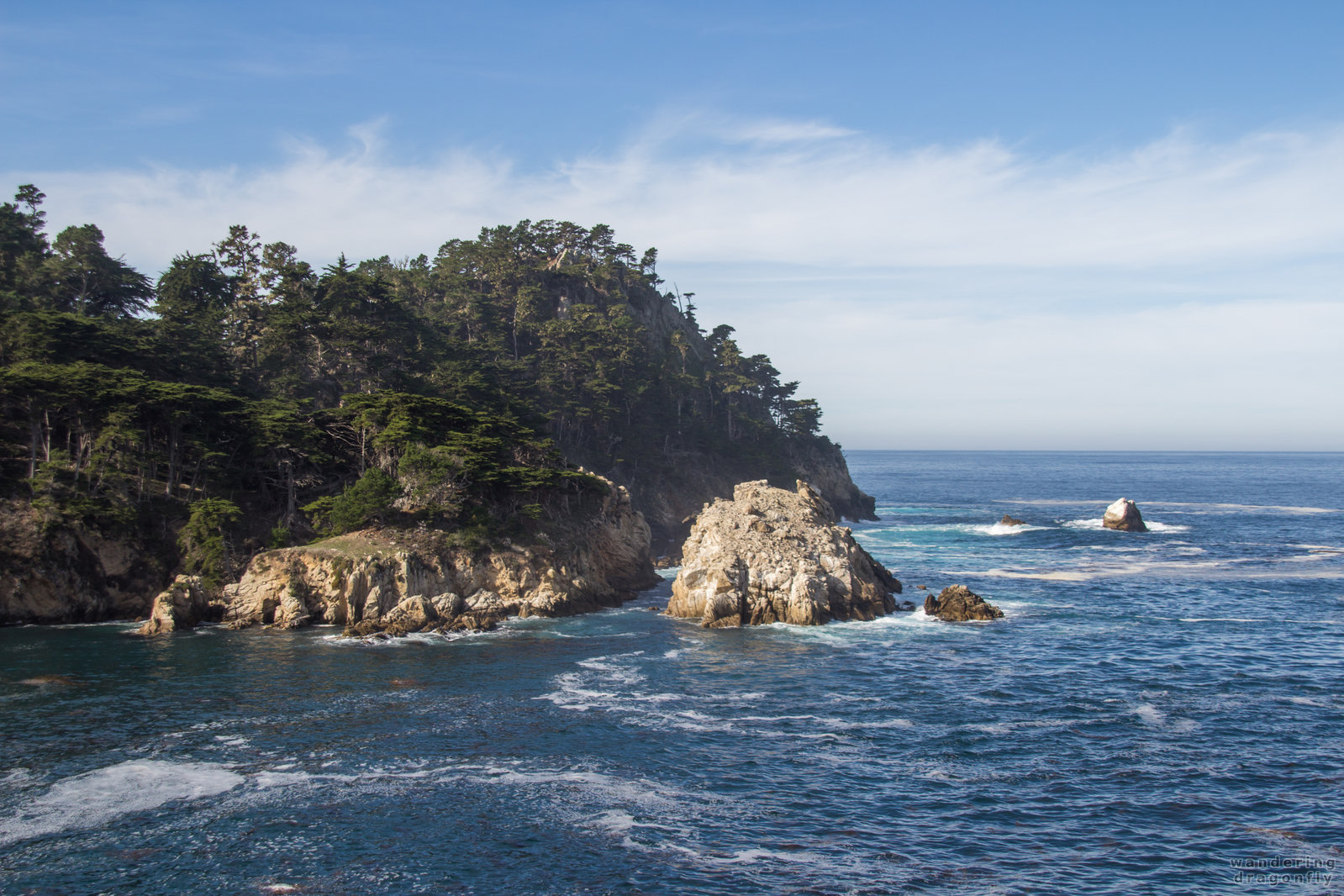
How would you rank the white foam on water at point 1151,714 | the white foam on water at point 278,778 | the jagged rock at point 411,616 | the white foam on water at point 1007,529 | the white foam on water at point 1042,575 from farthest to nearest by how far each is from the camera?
the white foam on water at point 1007,529 < the white foam on water at point 1042,575 < the jagged rock at point 411,616 < the white foam on water at point 1151,714 < the white foam on water at point 278,778

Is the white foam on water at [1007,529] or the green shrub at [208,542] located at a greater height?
the green shrub at [208,542]

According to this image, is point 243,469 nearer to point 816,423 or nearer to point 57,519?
point 57,519

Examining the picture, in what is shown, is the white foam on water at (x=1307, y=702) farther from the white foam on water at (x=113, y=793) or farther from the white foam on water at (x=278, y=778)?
the white foam on water at (x=113, y=793)

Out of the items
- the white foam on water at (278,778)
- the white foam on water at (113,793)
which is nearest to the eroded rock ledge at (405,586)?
the white foam on water at (113,793)

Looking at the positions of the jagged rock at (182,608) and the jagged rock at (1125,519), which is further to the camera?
the jagged rock at (1125,519)

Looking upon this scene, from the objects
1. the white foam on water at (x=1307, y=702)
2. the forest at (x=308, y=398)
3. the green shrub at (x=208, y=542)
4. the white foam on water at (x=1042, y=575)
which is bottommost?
the white foam on water at (x=1307, y=702)

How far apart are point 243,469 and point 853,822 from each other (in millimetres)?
47390

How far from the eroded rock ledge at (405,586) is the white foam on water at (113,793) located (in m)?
18.1

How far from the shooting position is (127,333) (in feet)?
187

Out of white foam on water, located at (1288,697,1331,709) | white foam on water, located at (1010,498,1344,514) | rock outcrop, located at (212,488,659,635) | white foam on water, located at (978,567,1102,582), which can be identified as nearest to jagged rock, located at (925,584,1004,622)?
white foam on water, located at (978,567,1102,582)

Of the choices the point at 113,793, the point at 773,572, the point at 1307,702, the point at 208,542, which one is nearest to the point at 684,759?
the point at 113,793

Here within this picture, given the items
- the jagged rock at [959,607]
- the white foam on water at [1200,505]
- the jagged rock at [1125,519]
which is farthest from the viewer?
the white foam on water at [1200,505]

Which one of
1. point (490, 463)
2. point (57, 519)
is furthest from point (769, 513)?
point (57, 519)

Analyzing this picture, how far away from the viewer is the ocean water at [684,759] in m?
20.1
